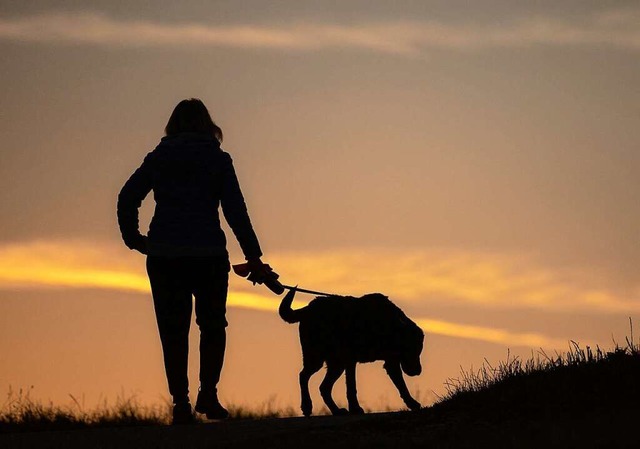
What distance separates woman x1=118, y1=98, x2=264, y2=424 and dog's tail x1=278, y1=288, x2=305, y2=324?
2.63 meters

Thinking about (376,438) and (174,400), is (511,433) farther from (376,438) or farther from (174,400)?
(174,400)

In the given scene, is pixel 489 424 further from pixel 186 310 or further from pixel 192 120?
pixel 192 120

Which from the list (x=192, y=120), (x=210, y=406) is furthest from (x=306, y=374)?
(x=192, y=120)

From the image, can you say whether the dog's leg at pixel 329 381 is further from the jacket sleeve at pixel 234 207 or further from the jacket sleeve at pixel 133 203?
the jacket sleeve at pixel 133 203

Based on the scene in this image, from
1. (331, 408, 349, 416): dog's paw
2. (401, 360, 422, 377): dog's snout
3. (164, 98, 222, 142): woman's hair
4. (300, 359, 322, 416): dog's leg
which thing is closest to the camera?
(164, 98, 222, 142): woman's hair

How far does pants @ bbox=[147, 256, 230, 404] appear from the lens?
998cm

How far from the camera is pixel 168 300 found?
394 inches

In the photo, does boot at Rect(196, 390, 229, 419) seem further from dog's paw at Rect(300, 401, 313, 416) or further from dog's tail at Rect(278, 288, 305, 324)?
dog's tail at Rect(278, 288, 305, 324)

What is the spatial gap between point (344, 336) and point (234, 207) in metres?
3.19

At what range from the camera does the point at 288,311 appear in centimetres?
1284

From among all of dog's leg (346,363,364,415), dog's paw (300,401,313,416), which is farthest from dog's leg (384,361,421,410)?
dog's paw (300,401,313,416)

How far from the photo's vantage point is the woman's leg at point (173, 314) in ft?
32.7

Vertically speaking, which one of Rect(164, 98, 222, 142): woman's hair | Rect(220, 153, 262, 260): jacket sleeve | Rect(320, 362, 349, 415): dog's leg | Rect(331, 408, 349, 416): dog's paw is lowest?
Rect(331, 408, 349, 416): dog's paw

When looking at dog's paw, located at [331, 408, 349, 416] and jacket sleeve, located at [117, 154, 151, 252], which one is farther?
dog's paw, located at [331, 408, 349, 416]
